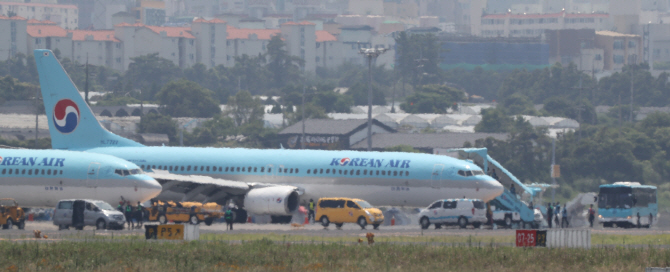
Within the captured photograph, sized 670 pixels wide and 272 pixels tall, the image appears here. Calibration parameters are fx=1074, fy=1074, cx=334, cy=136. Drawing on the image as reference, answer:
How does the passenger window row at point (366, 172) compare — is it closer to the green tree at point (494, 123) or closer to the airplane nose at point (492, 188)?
the airplane nose at point (492, 188)

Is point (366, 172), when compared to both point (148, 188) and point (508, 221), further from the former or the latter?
point (148, 188)

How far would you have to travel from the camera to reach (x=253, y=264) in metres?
37.6

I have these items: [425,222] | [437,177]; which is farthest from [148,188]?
[437,177]

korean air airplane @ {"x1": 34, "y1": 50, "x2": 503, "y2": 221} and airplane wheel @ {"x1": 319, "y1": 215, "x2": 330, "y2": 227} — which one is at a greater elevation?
korean air airplane @ {"x1": 34, "y1": 50, "x2": 503, "y2": 221}

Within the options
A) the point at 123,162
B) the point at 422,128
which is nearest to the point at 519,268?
the point at 123,162

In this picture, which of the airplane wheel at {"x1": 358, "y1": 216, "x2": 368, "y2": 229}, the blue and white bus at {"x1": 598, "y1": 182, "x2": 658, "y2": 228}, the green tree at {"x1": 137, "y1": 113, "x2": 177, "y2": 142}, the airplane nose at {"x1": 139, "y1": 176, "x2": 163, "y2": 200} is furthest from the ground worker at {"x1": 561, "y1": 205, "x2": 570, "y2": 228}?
the green tree at {"x1": 137, "y1": 113, "x2": 177, "y2": 142}

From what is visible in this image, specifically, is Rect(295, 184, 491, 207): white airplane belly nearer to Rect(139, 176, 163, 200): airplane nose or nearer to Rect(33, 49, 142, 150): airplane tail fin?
Rect(139, 176, 163, 200): airplane nose

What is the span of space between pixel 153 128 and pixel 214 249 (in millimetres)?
109252

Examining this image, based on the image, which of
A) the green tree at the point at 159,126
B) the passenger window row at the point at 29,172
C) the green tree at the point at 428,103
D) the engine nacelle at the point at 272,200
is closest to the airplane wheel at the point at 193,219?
the engine nacelle at the point at 272,200

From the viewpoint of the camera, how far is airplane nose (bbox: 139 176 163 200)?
5966cm

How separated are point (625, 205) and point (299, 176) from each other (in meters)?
21.2

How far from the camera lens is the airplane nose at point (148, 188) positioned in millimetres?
59656

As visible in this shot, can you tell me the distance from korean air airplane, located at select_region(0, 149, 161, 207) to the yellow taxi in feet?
30.8

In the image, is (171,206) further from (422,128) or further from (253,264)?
(422,128)
